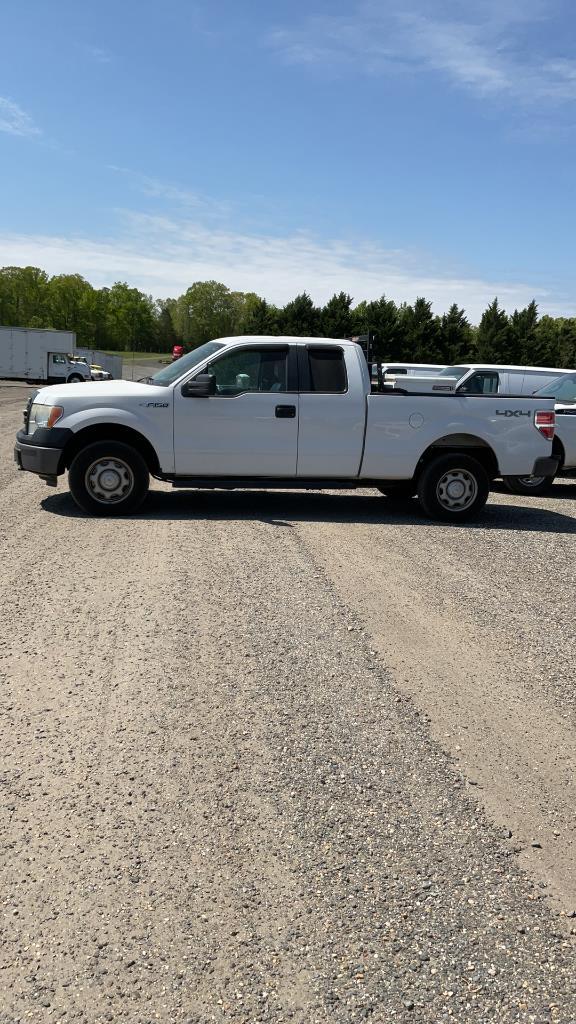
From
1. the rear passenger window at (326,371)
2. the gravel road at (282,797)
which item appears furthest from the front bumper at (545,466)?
the gravel road at (282,797)

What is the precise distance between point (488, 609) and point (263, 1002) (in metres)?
4.08

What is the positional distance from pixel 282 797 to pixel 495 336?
72.6 metres

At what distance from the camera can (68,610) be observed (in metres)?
5.34

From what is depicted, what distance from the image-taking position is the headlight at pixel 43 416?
27.5ft

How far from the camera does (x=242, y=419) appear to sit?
28.5 feet

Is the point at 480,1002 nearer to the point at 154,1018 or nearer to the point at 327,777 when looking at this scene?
the point at 154,1018

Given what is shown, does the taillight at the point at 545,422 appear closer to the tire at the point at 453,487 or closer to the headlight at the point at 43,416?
the tire at the point at 453,487

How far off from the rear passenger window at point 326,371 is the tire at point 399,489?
1.30 m

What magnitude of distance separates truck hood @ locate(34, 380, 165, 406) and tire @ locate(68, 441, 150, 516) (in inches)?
20.5

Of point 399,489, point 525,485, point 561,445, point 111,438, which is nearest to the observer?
point 111,438

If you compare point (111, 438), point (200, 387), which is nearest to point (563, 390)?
point (200, 387)

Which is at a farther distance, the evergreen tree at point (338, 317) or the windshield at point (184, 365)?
the evergreen tree at point (338, 317)

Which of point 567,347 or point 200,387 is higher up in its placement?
point 567,347

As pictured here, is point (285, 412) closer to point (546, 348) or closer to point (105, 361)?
point (546, 348)
